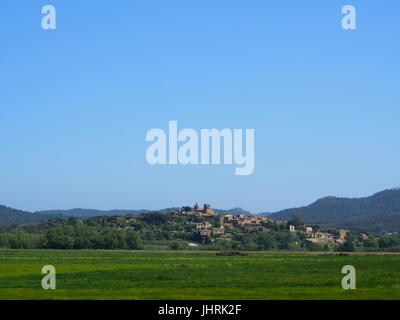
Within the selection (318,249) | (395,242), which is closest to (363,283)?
(318,249)

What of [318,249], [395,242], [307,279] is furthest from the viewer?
[395,242]

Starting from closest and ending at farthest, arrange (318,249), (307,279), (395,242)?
(307,279) < (318,249) < (395,242)

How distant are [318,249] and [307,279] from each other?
12687 cm

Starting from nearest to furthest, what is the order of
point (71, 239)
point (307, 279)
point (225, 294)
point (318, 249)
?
1. point (225, 294)
2. point (307, 279)
3. point (71, 239)
4. point (318, 249)

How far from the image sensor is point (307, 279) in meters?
55.7

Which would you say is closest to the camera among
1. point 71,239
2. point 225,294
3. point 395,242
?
point 225,294

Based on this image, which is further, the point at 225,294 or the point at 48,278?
the point at 48,278

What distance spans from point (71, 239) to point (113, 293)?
4700 inches

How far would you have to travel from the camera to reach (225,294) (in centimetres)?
4169
